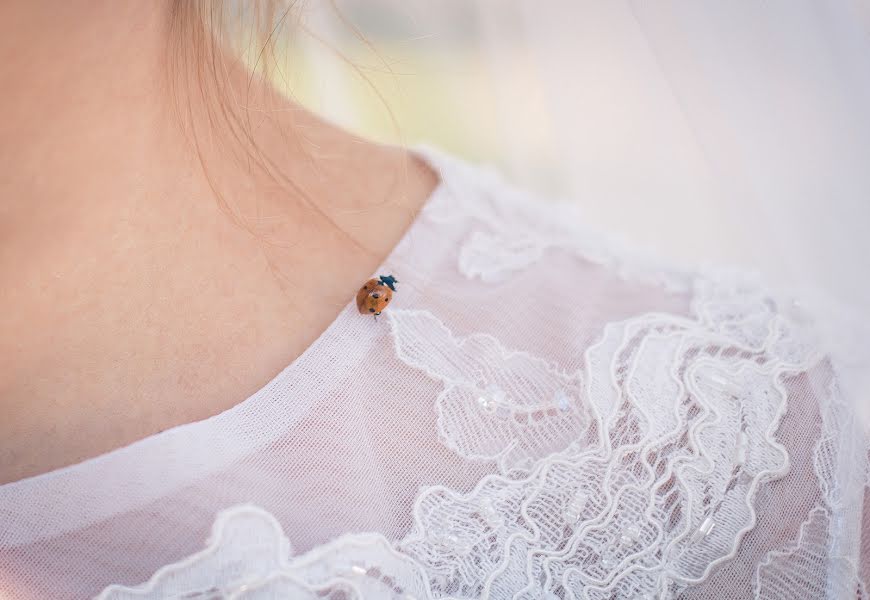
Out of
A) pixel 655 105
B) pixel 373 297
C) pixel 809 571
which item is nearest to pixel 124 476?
pixel 373 297

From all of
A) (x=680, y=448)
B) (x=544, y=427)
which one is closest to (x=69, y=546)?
(x=544, y=427)

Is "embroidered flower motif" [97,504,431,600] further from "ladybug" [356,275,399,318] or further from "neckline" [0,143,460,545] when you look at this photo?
"ladybug" [356,275,399,318]

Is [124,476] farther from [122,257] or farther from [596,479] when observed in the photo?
[596,479]

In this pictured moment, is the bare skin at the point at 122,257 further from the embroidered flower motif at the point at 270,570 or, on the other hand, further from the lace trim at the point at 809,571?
the lace trim at the point at 809,571

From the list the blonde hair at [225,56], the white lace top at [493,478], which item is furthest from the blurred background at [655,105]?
the white lace top at [493,478]

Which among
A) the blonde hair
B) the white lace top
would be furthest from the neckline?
the blonde hair
